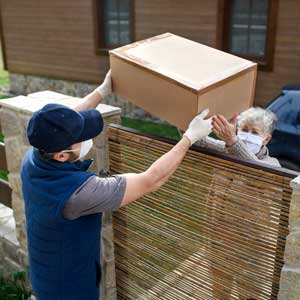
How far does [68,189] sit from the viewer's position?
7.06ft

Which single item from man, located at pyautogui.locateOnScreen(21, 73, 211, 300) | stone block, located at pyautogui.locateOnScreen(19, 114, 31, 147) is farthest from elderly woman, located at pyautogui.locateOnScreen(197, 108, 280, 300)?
stone block, located at pyautogui.locateOnScreen(19, 114, 31, 147)

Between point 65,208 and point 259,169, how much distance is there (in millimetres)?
964

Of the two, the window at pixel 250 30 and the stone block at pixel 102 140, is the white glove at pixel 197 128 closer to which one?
the stone block at pixel 102 140

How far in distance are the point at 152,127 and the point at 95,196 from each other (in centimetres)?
739

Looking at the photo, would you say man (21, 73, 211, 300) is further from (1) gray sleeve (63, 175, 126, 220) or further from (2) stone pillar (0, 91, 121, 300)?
(2) stone pillar (0, 91, 121, 300)

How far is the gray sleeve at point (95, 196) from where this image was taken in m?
2.15

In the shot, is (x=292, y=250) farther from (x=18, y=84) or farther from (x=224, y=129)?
(x=18, y=84)

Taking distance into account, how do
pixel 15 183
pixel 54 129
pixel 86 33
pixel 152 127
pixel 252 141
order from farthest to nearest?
1. pixel 86 33
2. pixel 152 127
3. pixel 15 183
4. pixel 252 141
5. pixel 54 129

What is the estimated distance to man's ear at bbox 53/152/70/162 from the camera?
219 cm

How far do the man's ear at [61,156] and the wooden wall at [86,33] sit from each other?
6.66m

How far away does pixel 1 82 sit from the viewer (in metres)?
14.9

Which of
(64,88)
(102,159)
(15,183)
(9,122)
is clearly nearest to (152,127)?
(64,88)

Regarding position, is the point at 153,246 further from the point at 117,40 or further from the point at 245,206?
the point at 117,40

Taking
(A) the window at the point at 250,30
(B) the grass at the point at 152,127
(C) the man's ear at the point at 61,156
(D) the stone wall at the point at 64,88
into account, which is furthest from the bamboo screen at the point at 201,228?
(D) the stone wall at the point at 64,88
